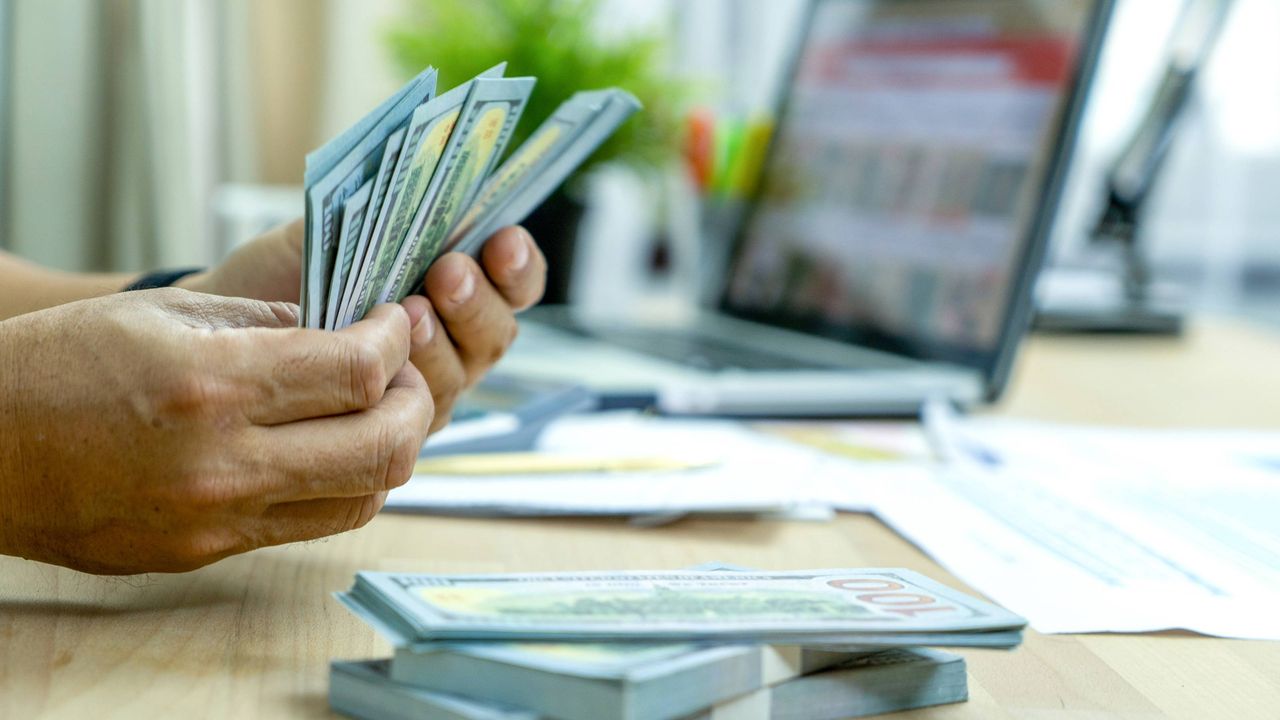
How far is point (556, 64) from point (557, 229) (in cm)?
21

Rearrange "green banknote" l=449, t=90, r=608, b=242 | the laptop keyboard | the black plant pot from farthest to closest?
the black plant pot → the laptop keyboard → "green banknote" l=449, t=90, r=608, b=242

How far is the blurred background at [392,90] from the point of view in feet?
5.32

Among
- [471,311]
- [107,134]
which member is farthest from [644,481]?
[107,134]

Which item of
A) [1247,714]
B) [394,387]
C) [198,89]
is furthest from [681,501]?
[198,89]

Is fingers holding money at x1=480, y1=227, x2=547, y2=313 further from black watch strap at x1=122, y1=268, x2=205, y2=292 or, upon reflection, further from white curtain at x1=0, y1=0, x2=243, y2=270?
white curtain at x1=0, y1=0, x2=243, y2=270

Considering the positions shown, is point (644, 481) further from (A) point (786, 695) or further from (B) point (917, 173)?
(B) point (917, 173)

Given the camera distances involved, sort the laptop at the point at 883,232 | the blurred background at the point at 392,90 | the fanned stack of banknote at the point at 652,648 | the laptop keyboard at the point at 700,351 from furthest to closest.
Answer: the blurred background at the point at 392,90, the laptop keyboard at the point at 700,351, the laptop at the point at 883,232, the fanned stack of banknote at the point at 652,648

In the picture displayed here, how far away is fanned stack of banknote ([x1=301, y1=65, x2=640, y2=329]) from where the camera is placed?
0.47 meters

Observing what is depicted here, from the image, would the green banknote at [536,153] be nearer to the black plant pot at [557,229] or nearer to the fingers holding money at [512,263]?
the fingers holding money at [512,263]

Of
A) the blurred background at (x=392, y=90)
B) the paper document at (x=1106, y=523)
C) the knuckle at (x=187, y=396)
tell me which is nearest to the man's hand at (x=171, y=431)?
the knuckle at (x=187, y=396)

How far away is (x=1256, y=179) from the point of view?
8.86 ft

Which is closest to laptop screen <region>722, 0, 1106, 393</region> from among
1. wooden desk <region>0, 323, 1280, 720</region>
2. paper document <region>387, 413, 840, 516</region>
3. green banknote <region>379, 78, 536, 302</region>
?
paper document <region>387, 413, 840, 516</region>

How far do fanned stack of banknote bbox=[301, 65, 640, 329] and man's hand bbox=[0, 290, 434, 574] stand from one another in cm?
4

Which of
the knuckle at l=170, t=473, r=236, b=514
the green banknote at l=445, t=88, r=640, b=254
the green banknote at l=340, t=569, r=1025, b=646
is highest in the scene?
the green banknote at l=445, t=88, r=640, b=254
